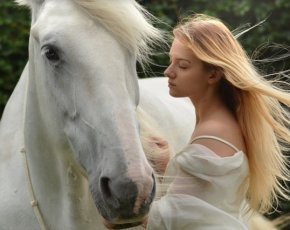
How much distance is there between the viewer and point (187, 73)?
109 inches

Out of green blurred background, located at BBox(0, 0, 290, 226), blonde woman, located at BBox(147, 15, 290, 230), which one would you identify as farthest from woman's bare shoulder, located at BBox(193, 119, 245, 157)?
green blurred background, located at BBox(0, 0, 290, 226)

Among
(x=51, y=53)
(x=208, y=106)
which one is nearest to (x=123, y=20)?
(x=51, y=53)

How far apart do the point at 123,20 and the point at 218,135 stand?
0.48 metres

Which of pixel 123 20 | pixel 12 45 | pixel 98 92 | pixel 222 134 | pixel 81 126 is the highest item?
pixel 123 20

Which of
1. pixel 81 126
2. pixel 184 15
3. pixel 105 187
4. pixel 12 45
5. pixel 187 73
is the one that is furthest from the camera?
pixel 184 15

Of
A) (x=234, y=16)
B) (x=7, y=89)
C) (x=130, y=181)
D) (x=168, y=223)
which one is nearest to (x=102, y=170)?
(x=130, y=181)

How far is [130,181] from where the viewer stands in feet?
7.49

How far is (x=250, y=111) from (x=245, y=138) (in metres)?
0.10

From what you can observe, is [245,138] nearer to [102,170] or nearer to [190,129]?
[102,170]

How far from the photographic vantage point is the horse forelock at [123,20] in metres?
2.53

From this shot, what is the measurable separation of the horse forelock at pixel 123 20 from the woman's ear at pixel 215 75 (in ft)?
0.85

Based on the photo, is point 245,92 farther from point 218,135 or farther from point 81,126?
point 81,126

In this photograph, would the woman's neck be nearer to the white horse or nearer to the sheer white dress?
the sheer white dress

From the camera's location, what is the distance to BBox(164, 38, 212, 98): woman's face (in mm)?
2758
